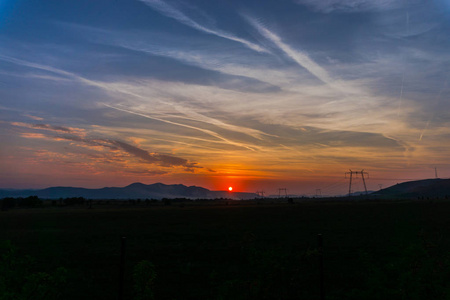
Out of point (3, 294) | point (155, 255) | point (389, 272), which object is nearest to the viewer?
point (3, 294)

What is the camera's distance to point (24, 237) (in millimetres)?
37594

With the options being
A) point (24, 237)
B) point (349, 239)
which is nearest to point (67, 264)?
point (24, 237)

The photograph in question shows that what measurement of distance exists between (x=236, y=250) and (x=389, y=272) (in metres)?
18.4

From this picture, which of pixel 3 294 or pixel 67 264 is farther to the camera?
pixel 67 264

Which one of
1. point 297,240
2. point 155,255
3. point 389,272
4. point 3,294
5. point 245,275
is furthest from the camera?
point 297,240

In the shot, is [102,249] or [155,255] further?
[102,249]

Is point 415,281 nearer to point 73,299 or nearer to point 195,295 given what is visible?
point 195,295

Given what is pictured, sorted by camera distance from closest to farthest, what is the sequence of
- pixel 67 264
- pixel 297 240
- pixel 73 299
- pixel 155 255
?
1. pixel 73 299
2. pixel 67 264
3. pixel 155 255
4. pixel 297 240

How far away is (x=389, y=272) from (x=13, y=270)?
33.7ft

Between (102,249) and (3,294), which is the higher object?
(3,294)

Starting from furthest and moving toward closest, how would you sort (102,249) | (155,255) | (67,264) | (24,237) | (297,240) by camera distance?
(24,237) → (297,240) → (102,249) → (155,255) → (67,264)

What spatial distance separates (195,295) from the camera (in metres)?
16.4

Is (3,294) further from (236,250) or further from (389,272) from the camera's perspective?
(236,250)

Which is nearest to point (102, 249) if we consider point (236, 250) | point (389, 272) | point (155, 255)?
point (155, 255)
